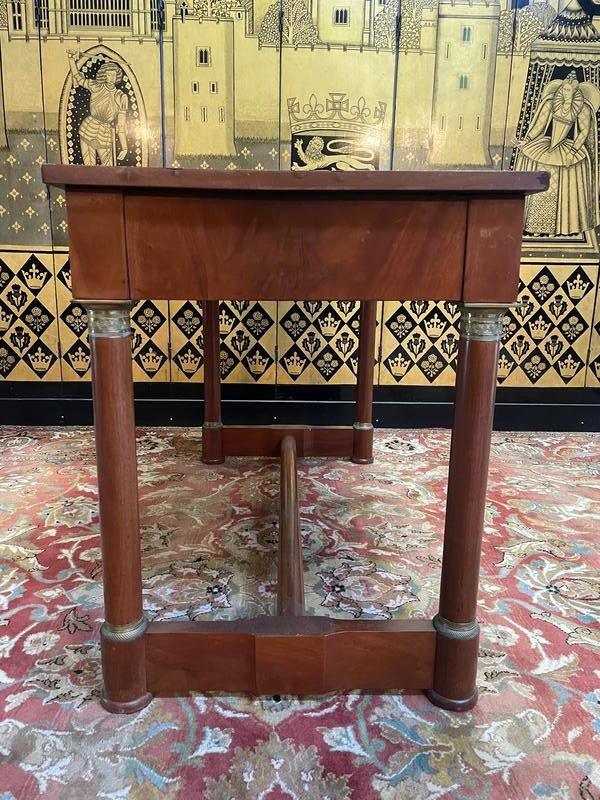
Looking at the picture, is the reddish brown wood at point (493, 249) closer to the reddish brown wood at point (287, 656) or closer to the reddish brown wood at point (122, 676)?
the reddish brown wood at point (287, 656)

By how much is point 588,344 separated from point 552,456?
0.77 metres

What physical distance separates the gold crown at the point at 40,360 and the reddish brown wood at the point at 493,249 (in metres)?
2.66

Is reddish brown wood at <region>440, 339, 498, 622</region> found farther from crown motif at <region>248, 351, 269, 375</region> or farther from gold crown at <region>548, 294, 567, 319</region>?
gold crown at <region>548, 294, 567, 319</region>

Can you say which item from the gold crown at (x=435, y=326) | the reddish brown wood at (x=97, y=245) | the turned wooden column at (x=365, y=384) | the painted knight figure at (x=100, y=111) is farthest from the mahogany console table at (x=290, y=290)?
the painted knight figure at (x=100, y=111)

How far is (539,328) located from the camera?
10.6 feet

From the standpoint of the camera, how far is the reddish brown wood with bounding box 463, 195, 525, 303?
3.30 ft

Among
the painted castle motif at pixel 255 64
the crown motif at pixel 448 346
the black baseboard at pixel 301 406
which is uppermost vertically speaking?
the painted castle motif at pixel 255 64

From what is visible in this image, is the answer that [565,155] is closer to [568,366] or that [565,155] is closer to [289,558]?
[568,366]

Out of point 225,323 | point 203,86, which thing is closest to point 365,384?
point 225,323

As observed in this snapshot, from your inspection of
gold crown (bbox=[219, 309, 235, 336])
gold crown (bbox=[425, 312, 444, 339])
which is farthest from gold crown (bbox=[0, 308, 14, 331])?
gold crown (bbox=[425, 312, 444, 339])

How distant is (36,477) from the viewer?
2.41 metres

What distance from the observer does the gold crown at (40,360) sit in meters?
3.17

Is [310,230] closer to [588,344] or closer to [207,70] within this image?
[207,70]

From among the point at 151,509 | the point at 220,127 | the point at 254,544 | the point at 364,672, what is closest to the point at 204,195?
the point at 364,672
